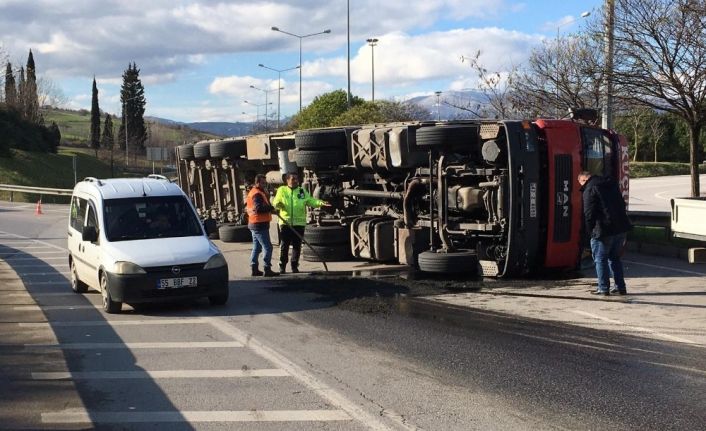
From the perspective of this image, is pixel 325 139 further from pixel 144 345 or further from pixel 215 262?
pixel 144 345

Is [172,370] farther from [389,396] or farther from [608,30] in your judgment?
[608,30]


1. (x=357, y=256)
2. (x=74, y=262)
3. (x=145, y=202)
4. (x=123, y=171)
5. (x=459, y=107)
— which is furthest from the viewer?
(x=123, y=171)

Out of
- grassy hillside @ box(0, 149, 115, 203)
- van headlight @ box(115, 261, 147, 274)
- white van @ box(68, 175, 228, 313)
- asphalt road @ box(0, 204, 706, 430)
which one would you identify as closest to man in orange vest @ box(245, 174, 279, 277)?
white van @ box(68, 175, 228, 313)

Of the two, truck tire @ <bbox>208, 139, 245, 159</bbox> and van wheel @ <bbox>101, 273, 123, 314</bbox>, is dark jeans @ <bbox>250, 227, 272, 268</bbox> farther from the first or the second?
truck tire @ <bbox>208, 139, 245, 159</bbox>

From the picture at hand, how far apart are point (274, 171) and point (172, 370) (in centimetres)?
1122

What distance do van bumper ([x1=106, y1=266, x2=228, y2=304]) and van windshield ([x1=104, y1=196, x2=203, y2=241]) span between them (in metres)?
0.96

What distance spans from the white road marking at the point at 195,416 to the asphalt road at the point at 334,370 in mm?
14

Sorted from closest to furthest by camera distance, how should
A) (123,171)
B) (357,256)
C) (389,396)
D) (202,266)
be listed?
(389,396)
(202,266)
(357,256)
(123,171)

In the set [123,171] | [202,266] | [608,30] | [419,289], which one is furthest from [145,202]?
[123,171]

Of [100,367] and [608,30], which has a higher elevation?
[608,30]

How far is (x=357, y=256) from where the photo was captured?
14484 millimetres

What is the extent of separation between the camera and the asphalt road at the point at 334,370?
5.61 m

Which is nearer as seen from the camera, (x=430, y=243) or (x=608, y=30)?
(x=430, y=243)

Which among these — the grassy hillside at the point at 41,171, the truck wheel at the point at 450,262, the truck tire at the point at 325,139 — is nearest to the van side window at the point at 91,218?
the truck tire at the point at 325,139
